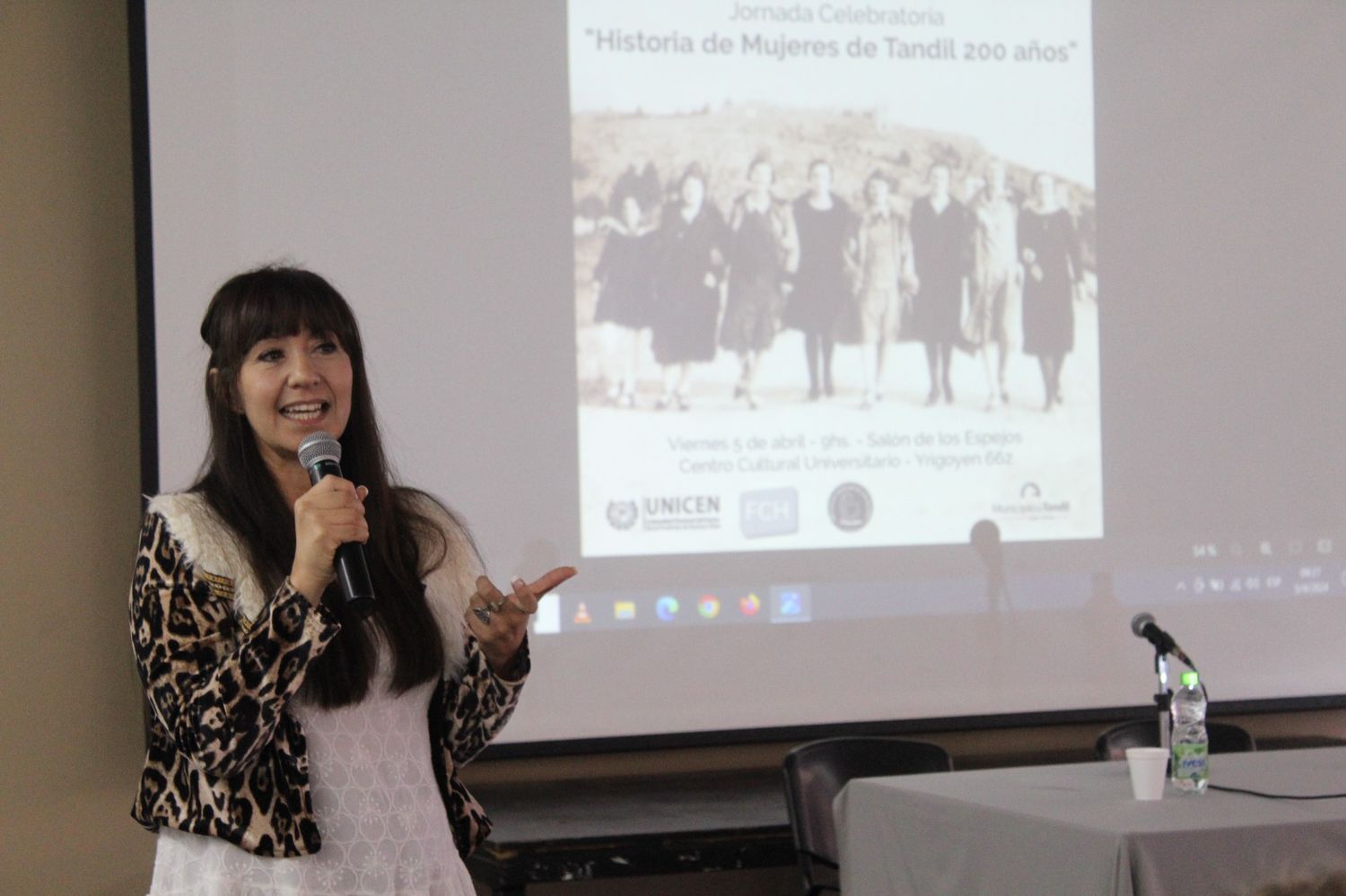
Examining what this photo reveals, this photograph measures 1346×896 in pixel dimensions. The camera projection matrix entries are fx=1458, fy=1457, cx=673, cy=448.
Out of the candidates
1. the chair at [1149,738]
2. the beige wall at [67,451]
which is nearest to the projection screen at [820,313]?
the beige wall at [67,451]

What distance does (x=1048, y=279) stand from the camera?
14.1 ft

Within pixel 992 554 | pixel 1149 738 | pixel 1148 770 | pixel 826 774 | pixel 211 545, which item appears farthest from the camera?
pixel 992 554

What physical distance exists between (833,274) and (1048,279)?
665mm

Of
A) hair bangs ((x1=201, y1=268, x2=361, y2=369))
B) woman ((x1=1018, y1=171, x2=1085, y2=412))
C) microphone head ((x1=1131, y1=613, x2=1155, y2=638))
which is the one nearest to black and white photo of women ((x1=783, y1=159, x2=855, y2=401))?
woman ((x1=1018, y1=171, x2=1085, y2=412))

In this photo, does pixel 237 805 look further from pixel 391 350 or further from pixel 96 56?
pixel 96 56

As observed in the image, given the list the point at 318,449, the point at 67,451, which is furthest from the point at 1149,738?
the point at 67,451

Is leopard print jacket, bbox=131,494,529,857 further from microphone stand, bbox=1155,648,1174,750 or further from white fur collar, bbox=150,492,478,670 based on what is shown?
microphone stand, bbox=1155,648,1174,750

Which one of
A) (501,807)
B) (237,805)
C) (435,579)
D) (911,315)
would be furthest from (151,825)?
(911,315)

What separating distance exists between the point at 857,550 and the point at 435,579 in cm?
236

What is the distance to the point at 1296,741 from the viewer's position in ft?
14.4

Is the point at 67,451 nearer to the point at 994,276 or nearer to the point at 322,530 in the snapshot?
the point at 322,530

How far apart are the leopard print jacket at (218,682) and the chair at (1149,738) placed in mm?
2438

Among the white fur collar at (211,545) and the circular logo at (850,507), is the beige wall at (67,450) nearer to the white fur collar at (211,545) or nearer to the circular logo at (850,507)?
the circular logo at (850,507)

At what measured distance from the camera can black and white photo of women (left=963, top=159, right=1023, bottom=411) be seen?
422 centimetres
